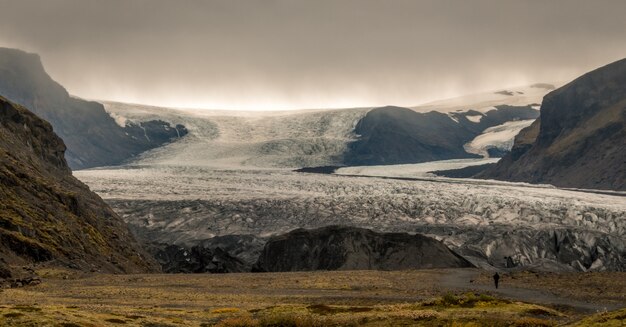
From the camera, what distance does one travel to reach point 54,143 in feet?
350

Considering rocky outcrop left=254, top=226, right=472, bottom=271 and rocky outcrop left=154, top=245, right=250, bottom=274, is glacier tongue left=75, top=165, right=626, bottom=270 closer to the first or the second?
rocky outcrop left=254, top=226, right=472, bottom=271

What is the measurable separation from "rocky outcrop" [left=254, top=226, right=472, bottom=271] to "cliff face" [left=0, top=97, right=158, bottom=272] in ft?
54.5

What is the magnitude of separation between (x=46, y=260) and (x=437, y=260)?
4296cm

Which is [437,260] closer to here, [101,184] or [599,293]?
[599,293]

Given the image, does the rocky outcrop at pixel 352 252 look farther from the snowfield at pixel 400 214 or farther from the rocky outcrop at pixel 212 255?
the snowfield at pixel 400 214

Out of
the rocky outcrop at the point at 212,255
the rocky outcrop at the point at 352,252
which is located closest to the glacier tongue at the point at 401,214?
the rocky outcrop at the point at 212,255

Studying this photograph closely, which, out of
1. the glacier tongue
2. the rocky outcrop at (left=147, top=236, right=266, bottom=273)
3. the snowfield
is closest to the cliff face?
the rocky outcrop at (left=147, top=236, right=266, bottom=273)

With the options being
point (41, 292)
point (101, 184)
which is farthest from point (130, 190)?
point (41, 292)

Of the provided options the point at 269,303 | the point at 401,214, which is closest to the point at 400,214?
the point at 401,214

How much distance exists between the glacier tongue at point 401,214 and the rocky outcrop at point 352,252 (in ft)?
35.4

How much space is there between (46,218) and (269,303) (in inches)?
1519

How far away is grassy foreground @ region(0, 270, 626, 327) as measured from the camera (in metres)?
29.7

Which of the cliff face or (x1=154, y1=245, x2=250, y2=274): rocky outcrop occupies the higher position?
the cliff face

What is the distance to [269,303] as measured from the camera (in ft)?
144
